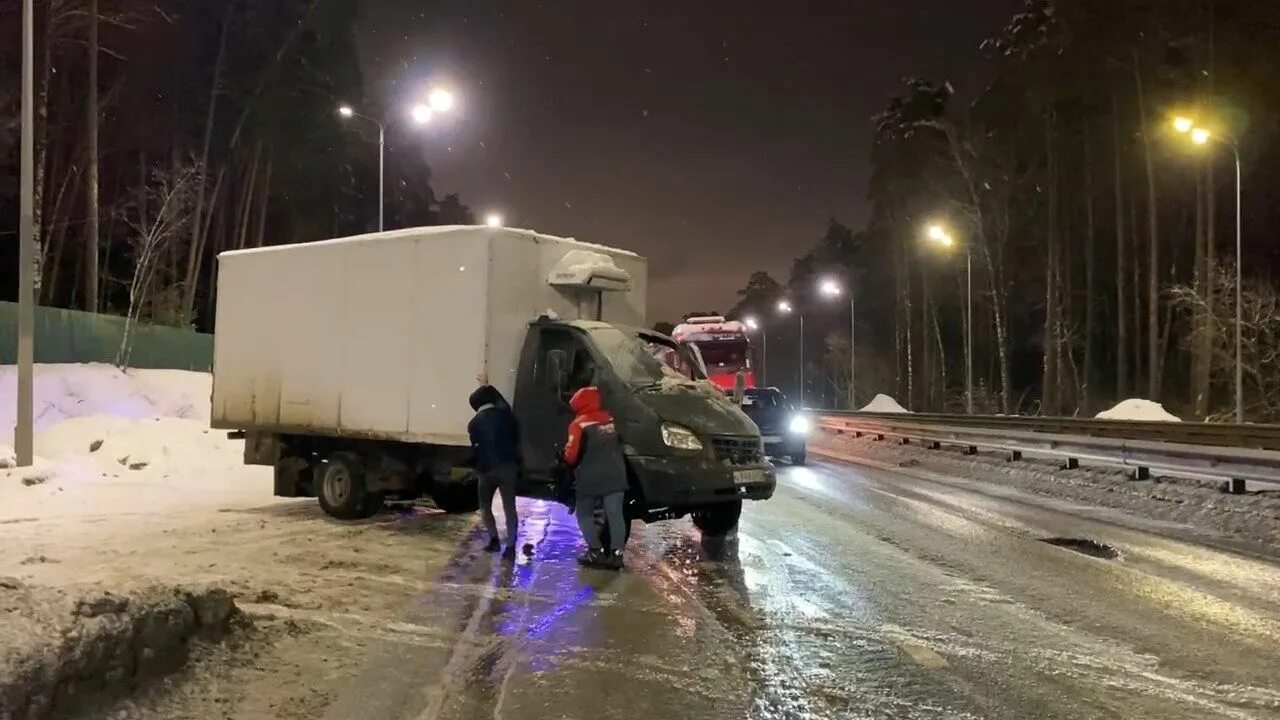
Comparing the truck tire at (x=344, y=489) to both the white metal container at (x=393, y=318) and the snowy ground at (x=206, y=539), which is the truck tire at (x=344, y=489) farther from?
the white metal container at (x=393, y=318)

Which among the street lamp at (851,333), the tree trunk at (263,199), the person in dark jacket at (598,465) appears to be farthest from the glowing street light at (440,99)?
the street lamp at (851,333)

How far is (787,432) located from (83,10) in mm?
20574

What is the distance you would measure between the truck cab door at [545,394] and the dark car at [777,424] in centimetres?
1258

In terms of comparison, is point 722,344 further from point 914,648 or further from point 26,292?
point 914,648

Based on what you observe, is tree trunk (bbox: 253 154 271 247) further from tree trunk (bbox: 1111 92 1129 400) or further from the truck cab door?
tree trunk (bbox: 1111 92 1129 400)

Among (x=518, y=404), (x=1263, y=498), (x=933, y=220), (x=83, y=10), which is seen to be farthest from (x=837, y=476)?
(x=933, y=220)

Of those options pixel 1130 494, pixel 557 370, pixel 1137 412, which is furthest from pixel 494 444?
pixel 1137 412

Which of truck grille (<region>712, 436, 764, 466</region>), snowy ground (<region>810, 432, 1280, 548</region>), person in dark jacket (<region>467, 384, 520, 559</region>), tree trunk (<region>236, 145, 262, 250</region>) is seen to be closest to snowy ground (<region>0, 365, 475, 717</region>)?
person in dark jacket (<region>467, 384, 520, 559</region>)

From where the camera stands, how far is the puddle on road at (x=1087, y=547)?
1035 centimetres

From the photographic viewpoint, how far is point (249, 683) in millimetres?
5383

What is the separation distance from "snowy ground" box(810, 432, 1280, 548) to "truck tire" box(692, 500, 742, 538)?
6.09 m

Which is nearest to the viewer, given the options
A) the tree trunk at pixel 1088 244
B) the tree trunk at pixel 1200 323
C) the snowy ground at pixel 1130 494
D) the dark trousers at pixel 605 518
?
the dark trousers at pixel 605 518

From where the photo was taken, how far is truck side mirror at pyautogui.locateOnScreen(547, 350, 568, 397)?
9758 mm

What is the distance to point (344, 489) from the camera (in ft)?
38.7
